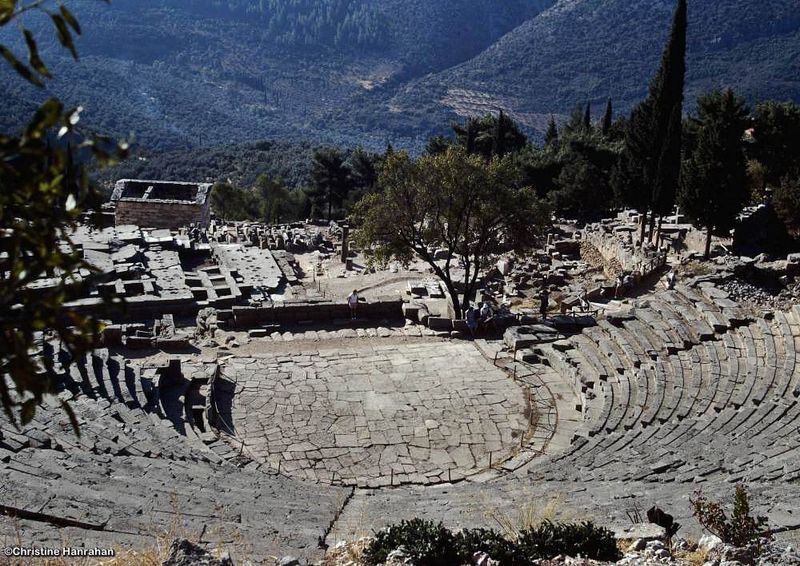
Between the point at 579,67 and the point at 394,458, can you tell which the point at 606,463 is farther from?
the point at 579,67

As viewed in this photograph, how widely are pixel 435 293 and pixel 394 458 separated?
12627mm

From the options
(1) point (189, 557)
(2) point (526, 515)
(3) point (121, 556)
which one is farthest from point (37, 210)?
(2) point (526, 515)

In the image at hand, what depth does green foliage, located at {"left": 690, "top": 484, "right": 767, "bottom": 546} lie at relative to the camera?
675 centimetres

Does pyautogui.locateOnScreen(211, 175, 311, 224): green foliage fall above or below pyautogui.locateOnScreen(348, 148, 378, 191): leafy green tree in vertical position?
below

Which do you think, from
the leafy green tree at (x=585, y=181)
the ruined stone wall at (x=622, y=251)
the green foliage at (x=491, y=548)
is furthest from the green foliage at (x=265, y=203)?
the green foliage at (x=491, y=548)

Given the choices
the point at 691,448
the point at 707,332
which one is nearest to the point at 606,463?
the point at 691,448

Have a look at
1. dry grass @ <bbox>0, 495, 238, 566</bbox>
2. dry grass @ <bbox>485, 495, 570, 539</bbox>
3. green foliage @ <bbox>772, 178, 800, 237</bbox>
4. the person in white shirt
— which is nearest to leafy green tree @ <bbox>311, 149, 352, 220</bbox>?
green foliage @ <bbox>772, 178, 800, 237</bbox>

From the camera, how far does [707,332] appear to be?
16.6m

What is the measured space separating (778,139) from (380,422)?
34.3 meters

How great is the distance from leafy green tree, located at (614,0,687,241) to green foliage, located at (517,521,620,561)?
83.4 ft

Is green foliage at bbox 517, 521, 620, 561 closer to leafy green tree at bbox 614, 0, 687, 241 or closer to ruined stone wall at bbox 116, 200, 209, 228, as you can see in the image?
leafy green tree at bbox 614, 0, 687, 241

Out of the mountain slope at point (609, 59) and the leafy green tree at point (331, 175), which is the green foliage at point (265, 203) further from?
the mountain slope at point (609, 59)

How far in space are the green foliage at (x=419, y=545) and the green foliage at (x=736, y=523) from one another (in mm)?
2621

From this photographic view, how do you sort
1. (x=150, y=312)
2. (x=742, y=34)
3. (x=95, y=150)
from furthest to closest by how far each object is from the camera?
(x=742, y=34) → (x=150, y=312) → (x=95, y=150)
